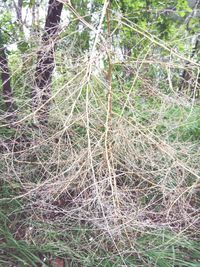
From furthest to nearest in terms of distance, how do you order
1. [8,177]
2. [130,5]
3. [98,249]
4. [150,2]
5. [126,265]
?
[150,2]
[130,5]
[8,177]
[98,249]
[126,265]

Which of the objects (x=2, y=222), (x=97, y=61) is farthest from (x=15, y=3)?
(x=2, y=222)

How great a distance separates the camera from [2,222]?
2797mm

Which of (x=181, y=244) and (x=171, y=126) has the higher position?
(x=171, y=126)

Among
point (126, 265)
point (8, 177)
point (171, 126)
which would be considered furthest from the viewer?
point (171, 126)

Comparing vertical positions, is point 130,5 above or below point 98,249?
above

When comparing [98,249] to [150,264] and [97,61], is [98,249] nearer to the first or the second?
[150,264]

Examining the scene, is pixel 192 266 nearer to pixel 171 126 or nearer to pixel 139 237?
pixel 139 237

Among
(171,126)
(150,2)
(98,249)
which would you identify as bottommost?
(98,249)

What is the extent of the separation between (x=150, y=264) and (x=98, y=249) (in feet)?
1.17

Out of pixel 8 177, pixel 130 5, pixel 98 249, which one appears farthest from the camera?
pixel 130 5

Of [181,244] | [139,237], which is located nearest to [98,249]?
[139,237]

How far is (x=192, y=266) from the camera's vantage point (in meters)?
2.50

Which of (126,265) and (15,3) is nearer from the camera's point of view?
(126,265)

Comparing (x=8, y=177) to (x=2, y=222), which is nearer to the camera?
(x=2, y=222)
